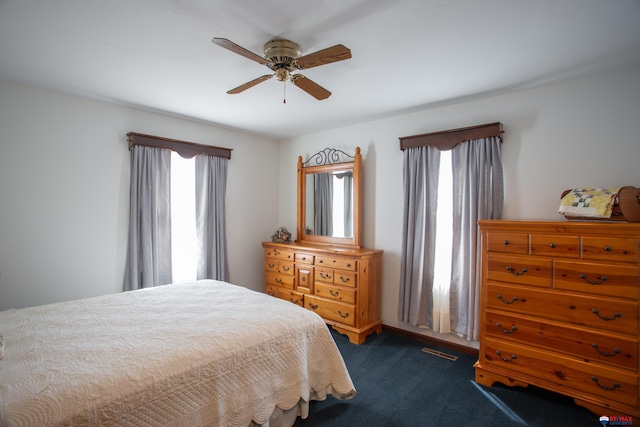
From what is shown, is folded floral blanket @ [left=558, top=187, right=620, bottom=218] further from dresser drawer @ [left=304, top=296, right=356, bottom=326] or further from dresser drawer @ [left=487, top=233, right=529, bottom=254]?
dresser drawer @ [left=304, top=296, right=356, bottom=326]

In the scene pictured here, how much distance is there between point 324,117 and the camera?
12.0 feet

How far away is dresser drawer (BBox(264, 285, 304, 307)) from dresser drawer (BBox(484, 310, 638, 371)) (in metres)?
2.13

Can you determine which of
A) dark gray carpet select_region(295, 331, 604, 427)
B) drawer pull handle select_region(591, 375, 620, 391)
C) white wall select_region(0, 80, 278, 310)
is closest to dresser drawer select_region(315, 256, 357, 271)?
dark gray carpet select_region(295, 331, 604, 427)

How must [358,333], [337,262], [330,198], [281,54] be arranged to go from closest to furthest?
[281,54]
[358,333]
[337,262]
[330,198]

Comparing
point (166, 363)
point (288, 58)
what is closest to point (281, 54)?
point (288, 58)

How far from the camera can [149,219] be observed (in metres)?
3.36

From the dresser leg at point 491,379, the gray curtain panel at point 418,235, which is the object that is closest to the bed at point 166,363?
the dresser leg at point 491,379

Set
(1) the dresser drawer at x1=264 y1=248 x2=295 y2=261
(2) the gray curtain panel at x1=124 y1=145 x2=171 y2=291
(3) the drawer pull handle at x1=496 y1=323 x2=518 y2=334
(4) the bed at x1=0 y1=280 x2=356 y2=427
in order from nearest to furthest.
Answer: (4) the bed at x1=0 y1=280 x2=356 y2=427 < (3) the drawer pull handle at x1=496 y1=323 x2=518 y2=334 < (2) the gray curtain panel at x1=124 y1=145 x2=171 y2=291 < (1) the dresser drawer at x1=264 y1=248 x2=295 y2=261

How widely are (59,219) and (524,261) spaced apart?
13.3ft

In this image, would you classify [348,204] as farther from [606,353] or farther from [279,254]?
[606,353]

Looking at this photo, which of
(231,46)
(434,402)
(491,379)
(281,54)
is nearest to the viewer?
(231,46)

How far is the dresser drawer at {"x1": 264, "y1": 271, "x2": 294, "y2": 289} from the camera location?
4.01 metres

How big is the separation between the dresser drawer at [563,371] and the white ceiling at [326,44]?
2.15 meters

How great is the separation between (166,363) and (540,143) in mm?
3257
